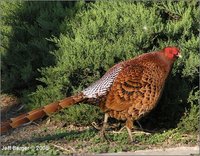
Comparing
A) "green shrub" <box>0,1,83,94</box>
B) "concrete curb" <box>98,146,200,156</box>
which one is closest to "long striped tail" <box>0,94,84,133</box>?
"concrete curb" <box>98,146,200,156</box>

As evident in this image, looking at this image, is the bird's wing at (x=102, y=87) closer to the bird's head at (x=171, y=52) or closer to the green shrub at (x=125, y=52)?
the bird's head at (x=171, y=52)

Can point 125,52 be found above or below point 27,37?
below

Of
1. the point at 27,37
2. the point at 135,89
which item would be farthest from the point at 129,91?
the point at 27,37

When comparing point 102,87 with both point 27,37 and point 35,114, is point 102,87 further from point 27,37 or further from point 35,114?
point 27,37

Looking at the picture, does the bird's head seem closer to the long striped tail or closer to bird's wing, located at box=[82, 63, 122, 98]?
bird's wing, located at box=[82, 63, 122, 98]

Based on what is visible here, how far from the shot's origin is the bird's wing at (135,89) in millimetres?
6613

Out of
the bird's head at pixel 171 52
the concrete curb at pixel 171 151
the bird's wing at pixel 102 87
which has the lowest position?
the concrete curb at pixel 171 151

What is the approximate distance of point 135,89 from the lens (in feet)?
21.7

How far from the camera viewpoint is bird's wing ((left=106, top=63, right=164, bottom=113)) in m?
6.61

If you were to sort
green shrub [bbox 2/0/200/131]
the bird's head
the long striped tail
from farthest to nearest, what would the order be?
green shrub [bbox 2/0/200/131]
the bird's head
the long striped tail

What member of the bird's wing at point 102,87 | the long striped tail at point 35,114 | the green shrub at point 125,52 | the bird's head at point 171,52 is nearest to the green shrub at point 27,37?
the green shrub at point 125,52

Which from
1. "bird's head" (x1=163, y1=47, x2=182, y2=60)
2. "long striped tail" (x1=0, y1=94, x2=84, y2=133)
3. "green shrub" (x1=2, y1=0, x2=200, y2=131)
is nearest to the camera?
"long striped tail" (x1=0, y1=94, x2=84, y2=133)

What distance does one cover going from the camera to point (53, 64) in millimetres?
8555

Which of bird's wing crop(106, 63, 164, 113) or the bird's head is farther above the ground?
the bird's head
